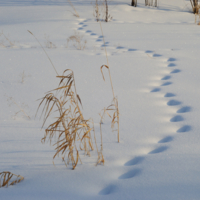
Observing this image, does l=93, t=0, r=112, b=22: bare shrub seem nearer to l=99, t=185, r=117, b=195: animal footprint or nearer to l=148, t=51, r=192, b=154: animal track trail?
l=148, t=51, r=192, b=154: animal track trail

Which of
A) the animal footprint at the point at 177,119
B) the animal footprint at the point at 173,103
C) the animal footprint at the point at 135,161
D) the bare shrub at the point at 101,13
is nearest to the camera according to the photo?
the animal footprint at the point at 135,161

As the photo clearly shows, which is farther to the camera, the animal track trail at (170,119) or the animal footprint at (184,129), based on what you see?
the animal footprint at (184,129)

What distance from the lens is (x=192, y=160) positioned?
1.17 metres

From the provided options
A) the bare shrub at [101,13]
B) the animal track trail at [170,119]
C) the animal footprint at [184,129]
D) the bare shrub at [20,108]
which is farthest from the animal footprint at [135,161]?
the bare shrub at [101,13]

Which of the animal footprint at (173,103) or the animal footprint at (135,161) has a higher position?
the animal footprint at (173,103)

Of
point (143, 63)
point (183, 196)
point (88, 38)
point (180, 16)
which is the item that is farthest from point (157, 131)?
point (180, 16)

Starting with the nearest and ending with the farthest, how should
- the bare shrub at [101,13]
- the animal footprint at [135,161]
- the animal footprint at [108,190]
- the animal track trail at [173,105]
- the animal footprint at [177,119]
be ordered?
the animal footprint at [108,190]
the animal footprint at [135,161]
the animal track trail at [173,105]
the animal footprint at [177,119]
the bare shrub at [101,13]

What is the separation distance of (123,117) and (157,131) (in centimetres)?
27

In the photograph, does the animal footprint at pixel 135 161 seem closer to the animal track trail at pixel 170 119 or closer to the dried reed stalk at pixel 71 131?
the animal track trail at pixel 170 119

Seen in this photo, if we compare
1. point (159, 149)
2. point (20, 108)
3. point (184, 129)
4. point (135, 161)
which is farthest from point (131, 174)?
point (20, 108)

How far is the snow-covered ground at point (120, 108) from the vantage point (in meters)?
1.06

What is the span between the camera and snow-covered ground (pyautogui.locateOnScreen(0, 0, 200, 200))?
106 centimetres

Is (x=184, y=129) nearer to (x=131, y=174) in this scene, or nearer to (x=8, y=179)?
(x=131, y=174)

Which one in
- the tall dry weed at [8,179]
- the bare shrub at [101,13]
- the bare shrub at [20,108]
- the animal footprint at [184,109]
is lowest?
the tall dry weed at [8,179]
